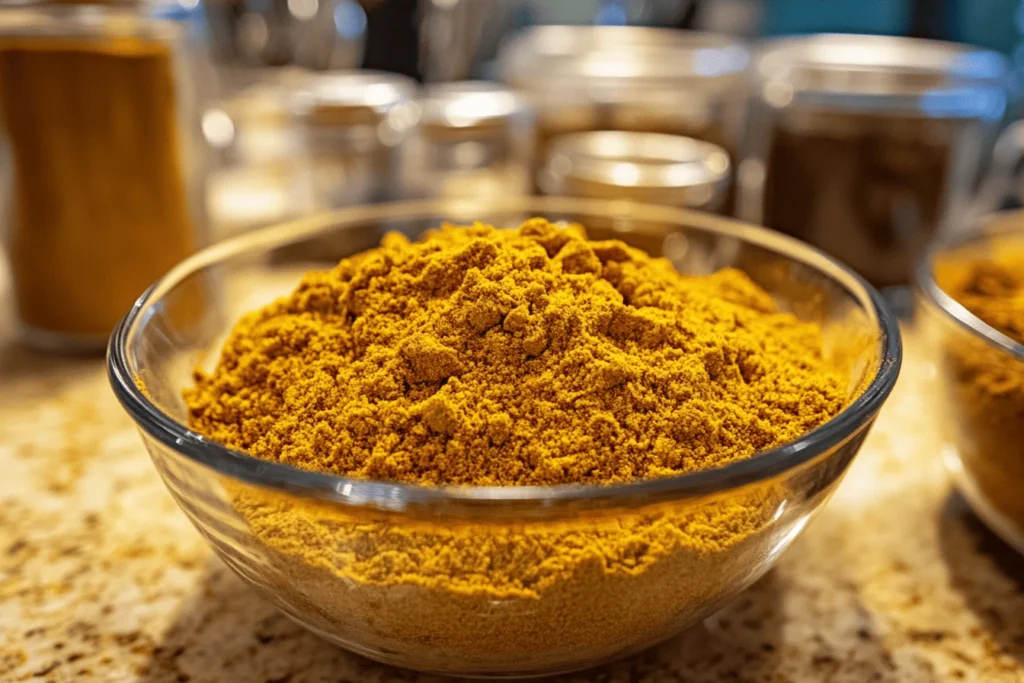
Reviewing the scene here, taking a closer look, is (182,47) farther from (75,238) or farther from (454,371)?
(454,371)

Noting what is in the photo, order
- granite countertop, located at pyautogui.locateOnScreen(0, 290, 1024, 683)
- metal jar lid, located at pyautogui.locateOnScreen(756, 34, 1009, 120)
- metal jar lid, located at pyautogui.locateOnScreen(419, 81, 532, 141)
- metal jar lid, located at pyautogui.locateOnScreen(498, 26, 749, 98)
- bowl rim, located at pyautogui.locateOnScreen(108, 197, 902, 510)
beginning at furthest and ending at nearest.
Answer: metal jar lid, located at pyautogui.locateOnScreen(419, 81, 532, 141) < metal jar lid, located at pyautogui.locateOnScreen(498, 26, 749, 98) < metal jar lid, located at pyautogui.locateOnScreen(756, 34, 1009, 120) < granite countertop, located at pyautogui.locateOnScreen(0, 290, 1024, 683) < bowl rim, located at pyautogui.locateOnScreen(108, 197, 902, 510)

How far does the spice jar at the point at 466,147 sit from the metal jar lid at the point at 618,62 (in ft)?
0.20

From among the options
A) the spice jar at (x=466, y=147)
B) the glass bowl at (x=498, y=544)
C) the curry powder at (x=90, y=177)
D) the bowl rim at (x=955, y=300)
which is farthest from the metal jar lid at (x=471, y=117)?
the glass bowl at (x=498, y=544)

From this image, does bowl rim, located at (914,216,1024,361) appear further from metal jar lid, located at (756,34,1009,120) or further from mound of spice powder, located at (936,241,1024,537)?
metal jar lid, located at (756,34,1009,120)

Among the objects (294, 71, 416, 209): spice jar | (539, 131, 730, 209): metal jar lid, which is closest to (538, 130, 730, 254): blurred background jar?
(539, 131, 730, 209): metal jar lid

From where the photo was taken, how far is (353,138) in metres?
1.11

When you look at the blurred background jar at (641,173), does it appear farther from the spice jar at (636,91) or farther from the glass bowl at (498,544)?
the glass bowl at (498,544)

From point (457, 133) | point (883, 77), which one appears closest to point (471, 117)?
point (457, 133)

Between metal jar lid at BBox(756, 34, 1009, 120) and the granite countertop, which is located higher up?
metal jar lid at BBox(756, 34, 1009, 120)

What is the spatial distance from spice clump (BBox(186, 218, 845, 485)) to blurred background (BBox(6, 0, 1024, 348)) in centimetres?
35

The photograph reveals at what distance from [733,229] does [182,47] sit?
510 millimetres

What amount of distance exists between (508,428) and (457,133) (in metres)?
0.85

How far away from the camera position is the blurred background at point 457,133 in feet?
2.46

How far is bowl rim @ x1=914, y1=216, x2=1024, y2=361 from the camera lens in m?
0.50
